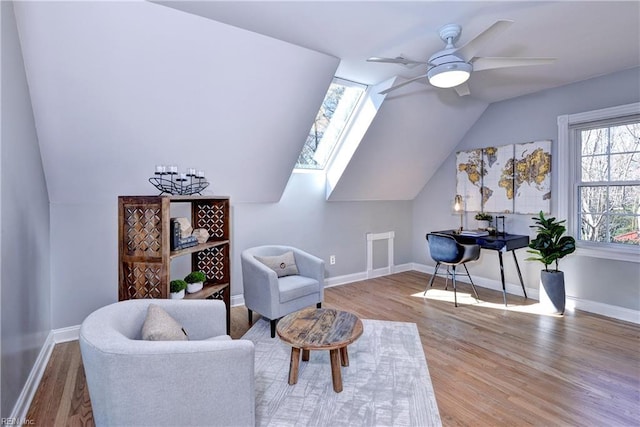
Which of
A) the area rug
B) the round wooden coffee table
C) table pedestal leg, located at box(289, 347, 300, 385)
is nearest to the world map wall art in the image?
the area rug

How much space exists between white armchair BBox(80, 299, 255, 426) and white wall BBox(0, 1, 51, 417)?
0.73 metres

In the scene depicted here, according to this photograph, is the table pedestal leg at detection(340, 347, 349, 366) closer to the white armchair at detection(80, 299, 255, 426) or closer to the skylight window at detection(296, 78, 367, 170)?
the white armchair at detection(80, 299, 255, 426)

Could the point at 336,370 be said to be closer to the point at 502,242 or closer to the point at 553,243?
the point at 502,242

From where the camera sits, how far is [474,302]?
3752mm

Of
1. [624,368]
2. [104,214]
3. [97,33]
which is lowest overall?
[624,368]

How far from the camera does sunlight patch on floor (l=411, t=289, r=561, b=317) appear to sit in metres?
3.47

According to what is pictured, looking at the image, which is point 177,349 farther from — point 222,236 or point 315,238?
point 315,238

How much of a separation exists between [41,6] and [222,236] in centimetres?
195

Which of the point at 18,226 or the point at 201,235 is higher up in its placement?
the point at 18,226

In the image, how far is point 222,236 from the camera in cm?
304

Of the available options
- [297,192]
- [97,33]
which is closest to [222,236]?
[297,192]

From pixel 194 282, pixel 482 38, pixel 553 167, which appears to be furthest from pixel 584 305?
pixel 194 282

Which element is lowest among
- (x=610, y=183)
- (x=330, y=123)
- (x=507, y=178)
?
(x=610, y=183)

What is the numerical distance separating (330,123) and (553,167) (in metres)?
2.61
